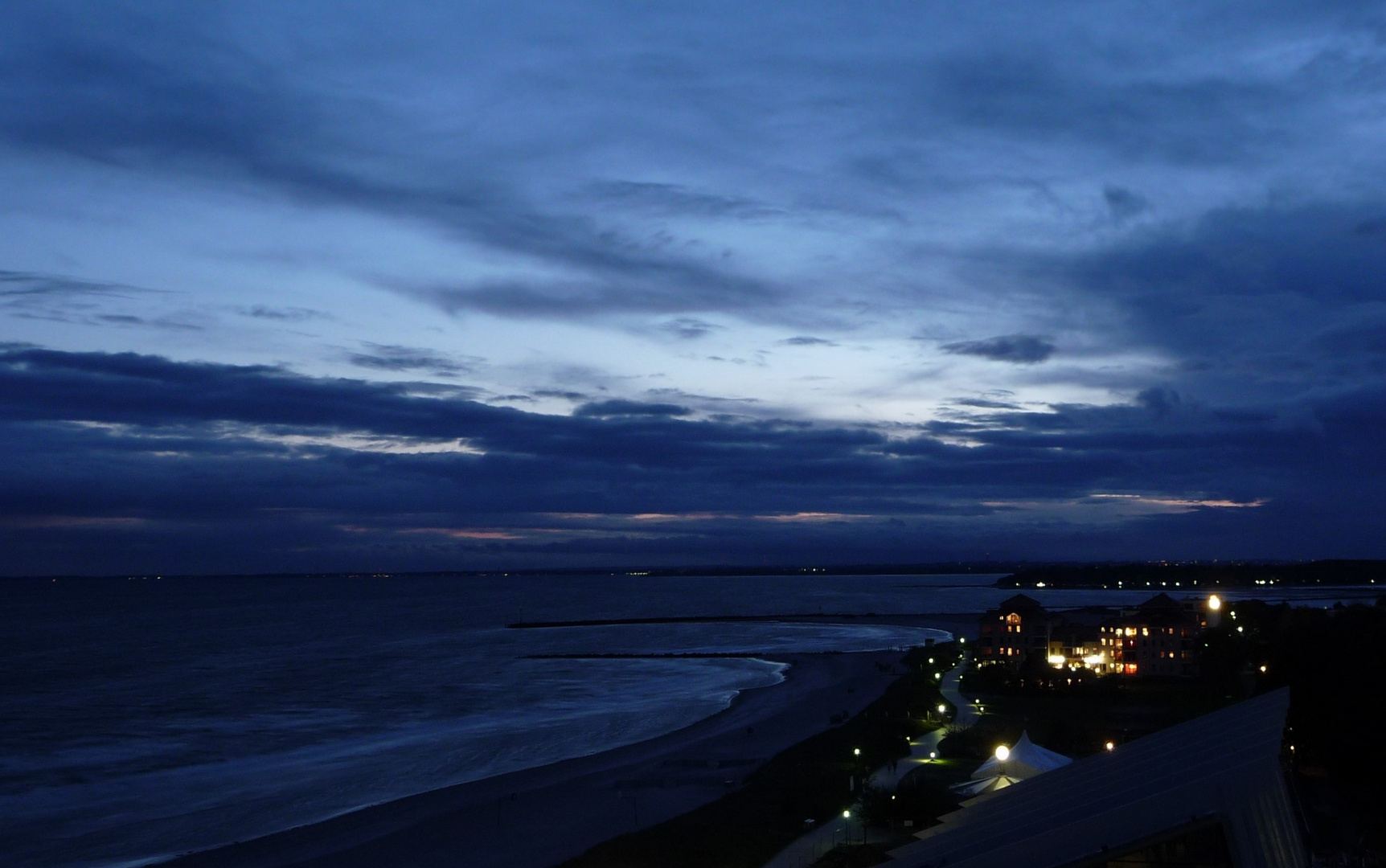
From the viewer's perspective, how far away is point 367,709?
5841 cm

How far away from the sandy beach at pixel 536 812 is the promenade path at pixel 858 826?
554cm

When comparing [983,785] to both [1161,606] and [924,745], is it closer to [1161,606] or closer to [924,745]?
[924,745]

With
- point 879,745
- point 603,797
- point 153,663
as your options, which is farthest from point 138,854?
Result: point 153,663

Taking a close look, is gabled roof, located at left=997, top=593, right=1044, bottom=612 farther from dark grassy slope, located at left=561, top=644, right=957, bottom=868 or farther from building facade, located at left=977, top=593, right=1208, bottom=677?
dark grassy slope, located at left=561, top=644, right=957, bottom=868

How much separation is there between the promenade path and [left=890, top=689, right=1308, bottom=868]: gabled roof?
7865mm

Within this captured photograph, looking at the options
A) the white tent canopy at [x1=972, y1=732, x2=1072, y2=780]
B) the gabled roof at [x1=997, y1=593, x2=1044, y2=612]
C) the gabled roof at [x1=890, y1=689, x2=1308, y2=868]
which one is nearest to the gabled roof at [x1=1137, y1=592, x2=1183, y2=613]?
the gabled roof at [x1=997, y1=593, x2=1044, y2=612]

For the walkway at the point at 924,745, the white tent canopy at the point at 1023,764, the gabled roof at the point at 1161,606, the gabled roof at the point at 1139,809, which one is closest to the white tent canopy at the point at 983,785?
the white tent canopy at the point at 1023,764

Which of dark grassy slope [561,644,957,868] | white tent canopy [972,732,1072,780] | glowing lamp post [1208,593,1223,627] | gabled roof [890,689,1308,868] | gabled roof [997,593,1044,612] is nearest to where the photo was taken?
gabled roof [890,689,1308,868]

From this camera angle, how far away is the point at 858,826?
27.8 meters

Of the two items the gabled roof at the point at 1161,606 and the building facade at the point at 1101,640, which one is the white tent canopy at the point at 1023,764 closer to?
the building facade at the point at 1101,640

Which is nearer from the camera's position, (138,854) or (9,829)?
(138,854)

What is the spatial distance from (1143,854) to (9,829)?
34614mm

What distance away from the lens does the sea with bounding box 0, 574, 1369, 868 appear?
3531 centimetres

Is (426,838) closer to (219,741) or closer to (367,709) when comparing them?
(219,741)
